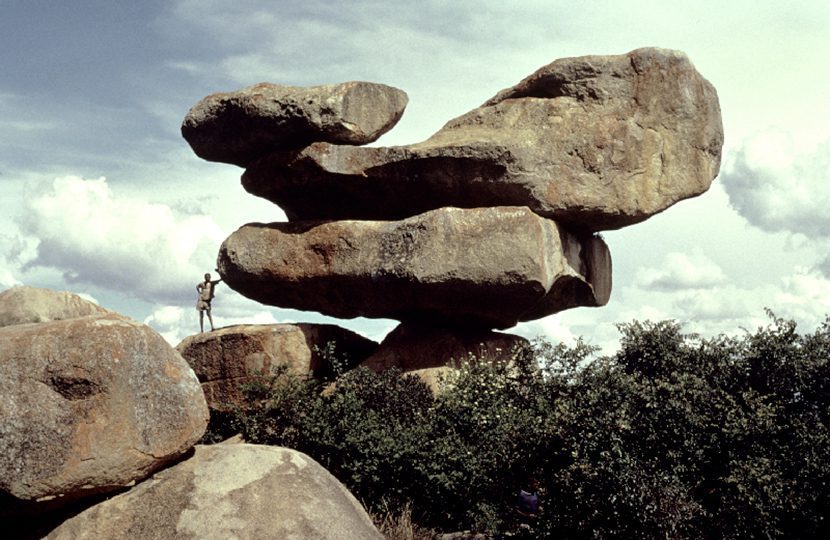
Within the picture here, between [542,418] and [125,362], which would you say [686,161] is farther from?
[125,362]

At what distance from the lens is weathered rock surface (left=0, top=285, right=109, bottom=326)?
55.6ft

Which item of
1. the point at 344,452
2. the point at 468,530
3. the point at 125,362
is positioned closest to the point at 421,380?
the point at 344,452

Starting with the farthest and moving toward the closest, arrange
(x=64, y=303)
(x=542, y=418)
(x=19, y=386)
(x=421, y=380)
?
1. (x=421, y=380)
2. (x=64, y=303)
3. (x=542, y=418)
4. (x=19, y=386)

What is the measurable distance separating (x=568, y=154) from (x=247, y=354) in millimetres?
8374

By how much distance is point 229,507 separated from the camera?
11.6 meters

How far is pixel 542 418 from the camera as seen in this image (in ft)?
49.5

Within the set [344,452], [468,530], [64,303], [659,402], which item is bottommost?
[468,530]

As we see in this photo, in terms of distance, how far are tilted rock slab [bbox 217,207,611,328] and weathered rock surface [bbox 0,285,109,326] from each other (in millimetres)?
5512

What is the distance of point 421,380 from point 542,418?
18.6 ft

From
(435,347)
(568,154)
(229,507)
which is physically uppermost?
(568,154)

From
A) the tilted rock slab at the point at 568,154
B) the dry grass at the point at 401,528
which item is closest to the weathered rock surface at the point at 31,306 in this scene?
the dry grass at the point at 401,528

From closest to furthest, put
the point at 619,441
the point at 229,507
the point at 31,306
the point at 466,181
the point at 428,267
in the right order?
1. the point at 229,507
2. the point at 619,441
3. the point at 31,306
4. the point at 428,267
5. the point at 466,181

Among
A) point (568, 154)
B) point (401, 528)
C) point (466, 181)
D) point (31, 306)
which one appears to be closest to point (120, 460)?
point (401, 528)

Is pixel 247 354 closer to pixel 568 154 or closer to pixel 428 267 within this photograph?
pixel 428 267
